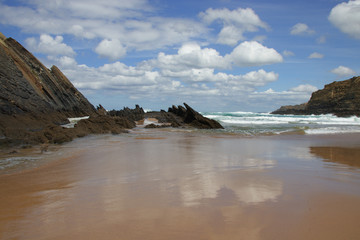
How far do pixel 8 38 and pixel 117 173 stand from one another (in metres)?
16.7

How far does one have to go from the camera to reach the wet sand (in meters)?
2.04

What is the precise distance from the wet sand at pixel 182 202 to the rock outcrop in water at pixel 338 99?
155 feet

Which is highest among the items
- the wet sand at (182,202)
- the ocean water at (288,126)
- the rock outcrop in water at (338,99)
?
the rock outcrop in water at (338,99)

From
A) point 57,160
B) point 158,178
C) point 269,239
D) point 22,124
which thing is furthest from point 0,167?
point 22,124

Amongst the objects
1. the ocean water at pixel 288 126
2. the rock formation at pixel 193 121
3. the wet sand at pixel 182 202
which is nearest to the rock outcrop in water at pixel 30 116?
the rock formation at pixel 193 121

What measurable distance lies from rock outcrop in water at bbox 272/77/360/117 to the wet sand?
47.1 m

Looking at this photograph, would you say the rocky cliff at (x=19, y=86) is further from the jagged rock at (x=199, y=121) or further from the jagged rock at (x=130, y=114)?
the jagged rock at (x=199, y=121)

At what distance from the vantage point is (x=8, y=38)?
53.1ft

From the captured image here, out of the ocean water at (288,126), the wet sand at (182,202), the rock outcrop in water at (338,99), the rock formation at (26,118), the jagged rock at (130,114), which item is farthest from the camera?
the rock outcrop in water at (338,99)

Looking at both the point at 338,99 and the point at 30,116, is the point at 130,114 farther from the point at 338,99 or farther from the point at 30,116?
the point at 338,99

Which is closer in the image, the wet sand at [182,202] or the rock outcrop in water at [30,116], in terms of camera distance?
the wet sand at [182,202]

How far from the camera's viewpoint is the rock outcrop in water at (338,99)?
145ft

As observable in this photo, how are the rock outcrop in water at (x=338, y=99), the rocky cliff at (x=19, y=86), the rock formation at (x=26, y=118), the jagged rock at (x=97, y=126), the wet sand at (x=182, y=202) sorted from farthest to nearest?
the rock outcrop in water at (x=338, y=99) → the jagged rock at (x=97, y=126) → the rocky cliff at (x=19, y=86) → the rock formation at (x=26, y=118) → the wet sand at (x=182, y=202)

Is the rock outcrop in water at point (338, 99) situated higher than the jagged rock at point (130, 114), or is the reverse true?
the rock outcrop in water at point (338, 99)
